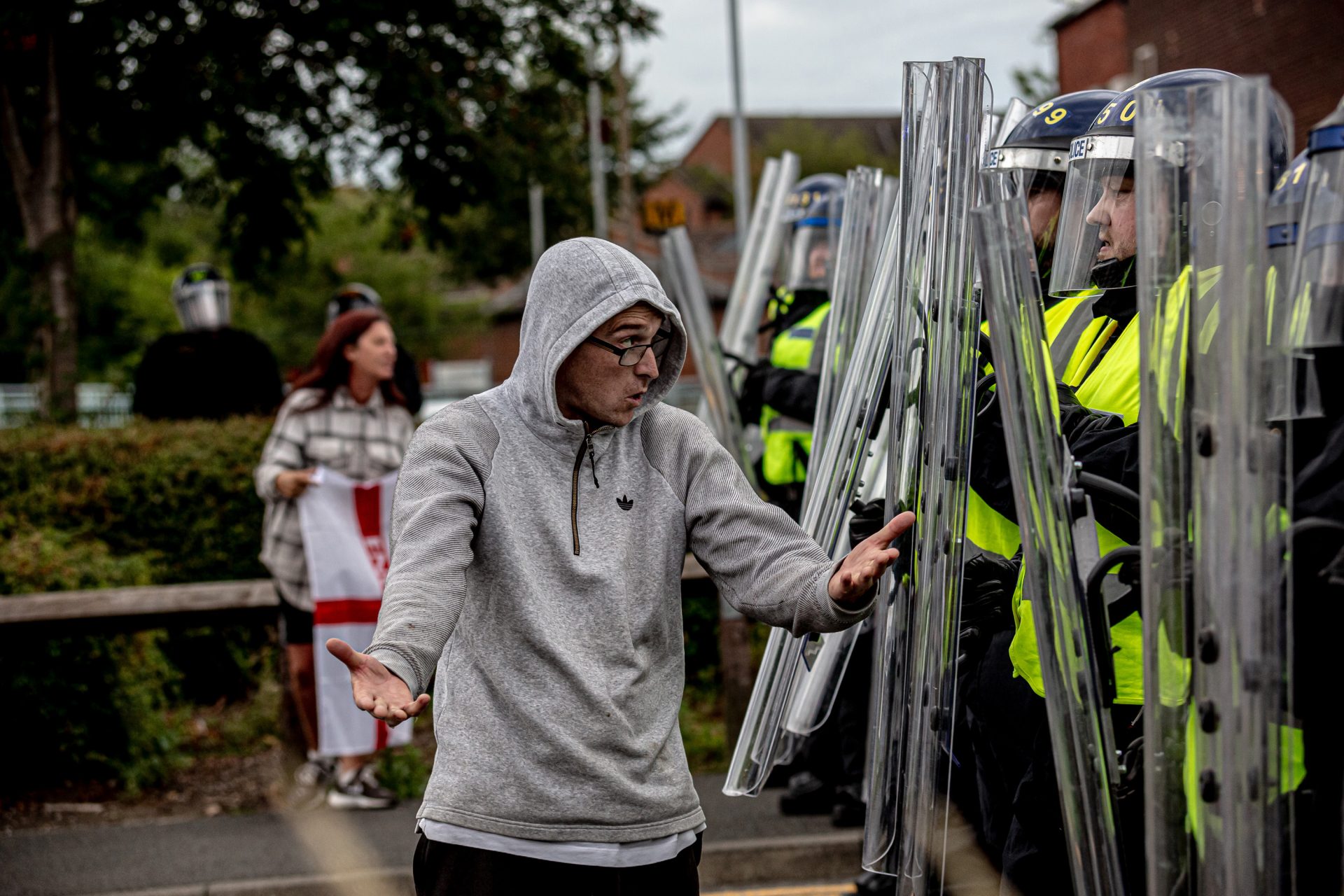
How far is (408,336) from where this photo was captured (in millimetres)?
46062

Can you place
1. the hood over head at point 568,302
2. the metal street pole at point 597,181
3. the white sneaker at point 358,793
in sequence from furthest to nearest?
the metal street pole at point 597,181 < the white sneaker at point 358,793 < the hood over head at point 568,302

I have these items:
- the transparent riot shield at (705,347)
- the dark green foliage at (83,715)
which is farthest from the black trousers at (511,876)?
the dark green foliage at (83,715)

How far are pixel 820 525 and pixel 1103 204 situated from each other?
110 cm

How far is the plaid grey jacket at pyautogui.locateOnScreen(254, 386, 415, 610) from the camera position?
5.96 m

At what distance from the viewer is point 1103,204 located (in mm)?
2955

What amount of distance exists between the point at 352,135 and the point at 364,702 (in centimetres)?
843

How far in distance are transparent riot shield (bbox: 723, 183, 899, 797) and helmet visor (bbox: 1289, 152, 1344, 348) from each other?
1.49 m

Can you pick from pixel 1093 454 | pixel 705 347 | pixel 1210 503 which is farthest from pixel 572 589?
pixel 705 347

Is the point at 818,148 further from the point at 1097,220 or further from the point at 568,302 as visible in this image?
the point at 568,302

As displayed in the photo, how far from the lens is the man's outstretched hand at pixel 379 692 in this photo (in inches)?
Answer: 94.2

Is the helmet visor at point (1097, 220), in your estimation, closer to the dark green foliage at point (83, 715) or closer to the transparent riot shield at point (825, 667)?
the transparent riot shield at point (825, 667)

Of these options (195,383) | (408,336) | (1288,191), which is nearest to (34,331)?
(195,383)

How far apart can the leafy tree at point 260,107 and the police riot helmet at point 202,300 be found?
1.40 metres

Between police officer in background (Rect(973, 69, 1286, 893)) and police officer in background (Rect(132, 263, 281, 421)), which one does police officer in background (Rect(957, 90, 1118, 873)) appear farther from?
police officer in background (Rect(132, 263, 281, 421))
